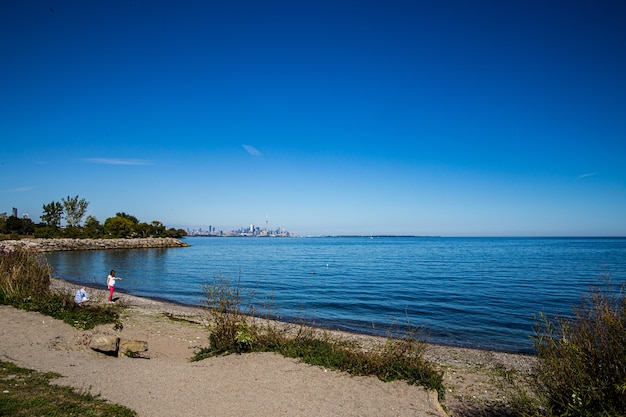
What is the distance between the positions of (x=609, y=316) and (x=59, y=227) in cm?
13333

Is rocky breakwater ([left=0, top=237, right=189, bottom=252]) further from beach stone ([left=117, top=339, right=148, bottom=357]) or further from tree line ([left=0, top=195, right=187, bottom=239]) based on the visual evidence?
beach stone ([left=117, top=339, right=148, bottom=357])

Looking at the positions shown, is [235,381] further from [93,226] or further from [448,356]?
[93,226]

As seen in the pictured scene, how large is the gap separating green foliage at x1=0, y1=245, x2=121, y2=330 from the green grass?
6.66 meters

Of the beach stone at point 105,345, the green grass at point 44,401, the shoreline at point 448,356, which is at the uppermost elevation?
the green grass at point 44,401

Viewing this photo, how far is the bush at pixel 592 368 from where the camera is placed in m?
5.76

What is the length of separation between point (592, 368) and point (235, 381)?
7.41m

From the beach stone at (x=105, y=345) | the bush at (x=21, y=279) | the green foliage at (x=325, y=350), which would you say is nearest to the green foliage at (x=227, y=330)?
the green foliage at (x=325, y=350)

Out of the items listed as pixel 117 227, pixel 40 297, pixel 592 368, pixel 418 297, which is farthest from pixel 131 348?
pixel 117 227

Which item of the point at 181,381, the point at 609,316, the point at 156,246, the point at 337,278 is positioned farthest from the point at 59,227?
the point at 609,316

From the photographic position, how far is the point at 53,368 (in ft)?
31.6

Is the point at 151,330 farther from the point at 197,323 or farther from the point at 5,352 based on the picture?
the point at 5,352

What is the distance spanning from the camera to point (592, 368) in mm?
6125

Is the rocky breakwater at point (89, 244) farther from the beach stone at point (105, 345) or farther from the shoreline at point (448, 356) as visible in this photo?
the beach stone at point (105, 345)

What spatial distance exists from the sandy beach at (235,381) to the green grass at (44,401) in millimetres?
391
